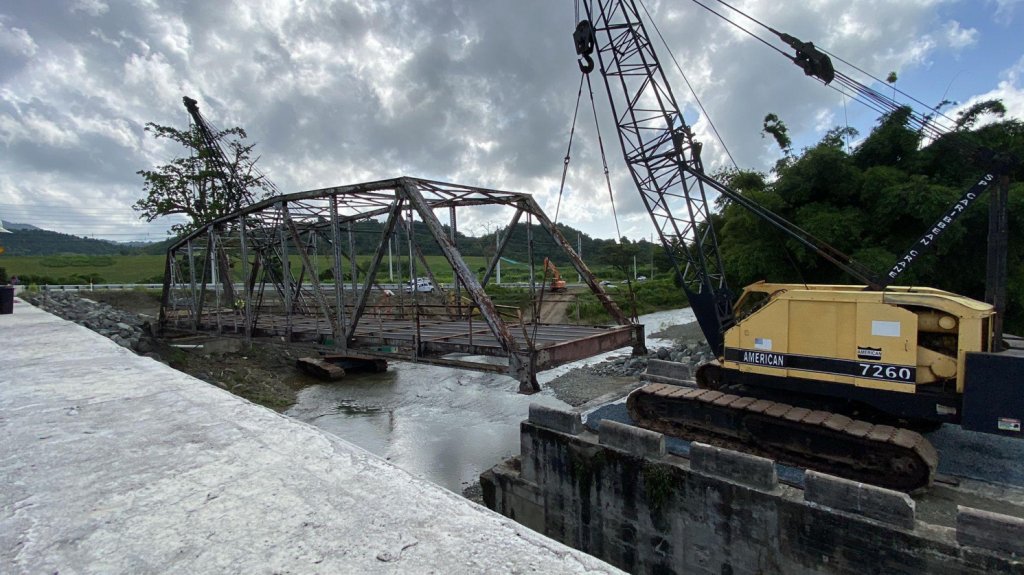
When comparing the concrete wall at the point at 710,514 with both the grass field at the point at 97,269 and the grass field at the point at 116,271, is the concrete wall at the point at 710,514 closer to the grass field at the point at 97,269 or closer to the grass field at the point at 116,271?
the grass field at the point at 116,271

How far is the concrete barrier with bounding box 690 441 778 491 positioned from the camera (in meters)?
6.31

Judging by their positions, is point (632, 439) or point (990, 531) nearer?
point (990, 531)

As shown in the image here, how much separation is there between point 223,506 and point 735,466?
20.9ft

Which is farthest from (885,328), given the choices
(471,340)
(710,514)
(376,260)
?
(376,260)

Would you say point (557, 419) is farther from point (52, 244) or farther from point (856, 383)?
point (52, 244)

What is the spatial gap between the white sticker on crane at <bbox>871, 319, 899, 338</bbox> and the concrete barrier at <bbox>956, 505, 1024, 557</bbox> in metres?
2.65

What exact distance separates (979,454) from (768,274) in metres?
10.4

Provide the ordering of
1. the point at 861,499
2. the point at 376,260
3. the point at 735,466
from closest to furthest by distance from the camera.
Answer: the point at 861,499 → the point at 735,466 → the point at 376,260

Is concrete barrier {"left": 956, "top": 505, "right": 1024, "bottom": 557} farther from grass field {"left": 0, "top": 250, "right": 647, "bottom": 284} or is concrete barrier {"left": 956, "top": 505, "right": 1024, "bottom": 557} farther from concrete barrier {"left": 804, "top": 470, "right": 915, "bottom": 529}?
grass field {"left": 0, "top": 250, "right": 647, "bottom": 284}

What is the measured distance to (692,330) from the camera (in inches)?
1215

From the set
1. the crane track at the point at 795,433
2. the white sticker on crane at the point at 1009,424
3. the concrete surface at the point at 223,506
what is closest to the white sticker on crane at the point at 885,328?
the crane track at the point at 795,433

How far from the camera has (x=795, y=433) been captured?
295 inches

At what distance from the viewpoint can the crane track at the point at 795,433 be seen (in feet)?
21.2

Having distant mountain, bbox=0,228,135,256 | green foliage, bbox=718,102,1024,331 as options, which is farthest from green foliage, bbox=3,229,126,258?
green foliage, bbox=718,102,1024,331
